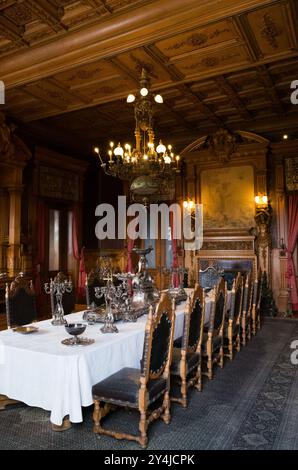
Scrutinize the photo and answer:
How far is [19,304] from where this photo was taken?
390cm

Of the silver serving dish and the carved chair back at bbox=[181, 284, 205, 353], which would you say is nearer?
the carved chair back at bbox=[181, 284, 205, 353]

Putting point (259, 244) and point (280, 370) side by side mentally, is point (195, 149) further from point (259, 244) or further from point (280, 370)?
point (280, 370)

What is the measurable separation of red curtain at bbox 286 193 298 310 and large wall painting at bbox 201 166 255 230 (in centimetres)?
78

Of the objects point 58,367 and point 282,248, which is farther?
point 282,248

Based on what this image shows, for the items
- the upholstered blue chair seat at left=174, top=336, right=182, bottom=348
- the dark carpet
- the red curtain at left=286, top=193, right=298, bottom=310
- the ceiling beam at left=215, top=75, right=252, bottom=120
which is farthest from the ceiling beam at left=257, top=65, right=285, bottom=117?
the dark carpet

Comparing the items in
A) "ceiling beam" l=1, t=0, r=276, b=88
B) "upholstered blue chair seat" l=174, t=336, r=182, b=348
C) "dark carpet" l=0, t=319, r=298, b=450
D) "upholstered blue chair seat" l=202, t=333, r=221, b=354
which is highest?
"ceiling beam" l=1, t=0, r=276, b=88

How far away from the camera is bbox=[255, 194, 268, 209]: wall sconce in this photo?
773cm

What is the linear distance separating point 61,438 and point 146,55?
4414 mm

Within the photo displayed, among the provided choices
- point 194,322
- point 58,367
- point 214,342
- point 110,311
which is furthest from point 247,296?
point 58,367

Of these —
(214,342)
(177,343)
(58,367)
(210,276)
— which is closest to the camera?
(58,367)

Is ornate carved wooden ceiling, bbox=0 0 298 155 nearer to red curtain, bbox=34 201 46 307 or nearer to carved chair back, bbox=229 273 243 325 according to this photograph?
red curtain, bbox=34 201 46 307

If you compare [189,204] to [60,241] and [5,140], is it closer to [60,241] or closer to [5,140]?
[60,241]

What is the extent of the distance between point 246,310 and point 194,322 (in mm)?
2116

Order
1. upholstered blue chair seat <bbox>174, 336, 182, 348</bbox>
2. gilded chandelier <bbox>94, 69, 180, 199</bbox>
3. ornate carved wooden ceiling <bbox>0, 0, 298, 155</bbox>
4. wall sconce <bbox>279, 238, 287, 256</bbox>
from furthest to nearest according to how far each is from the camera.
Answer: wall sconce <bbox>279, 238, 287, 256</bbox>, gilded chandelier <bbox>94, 69, 180, 199</bbox>, ornate carved wooden ceiling <bbox>0, 0, 298, 155</bbox>, upholstered blue chair seat <bbox>174, 336, 182, 348</bbox>
